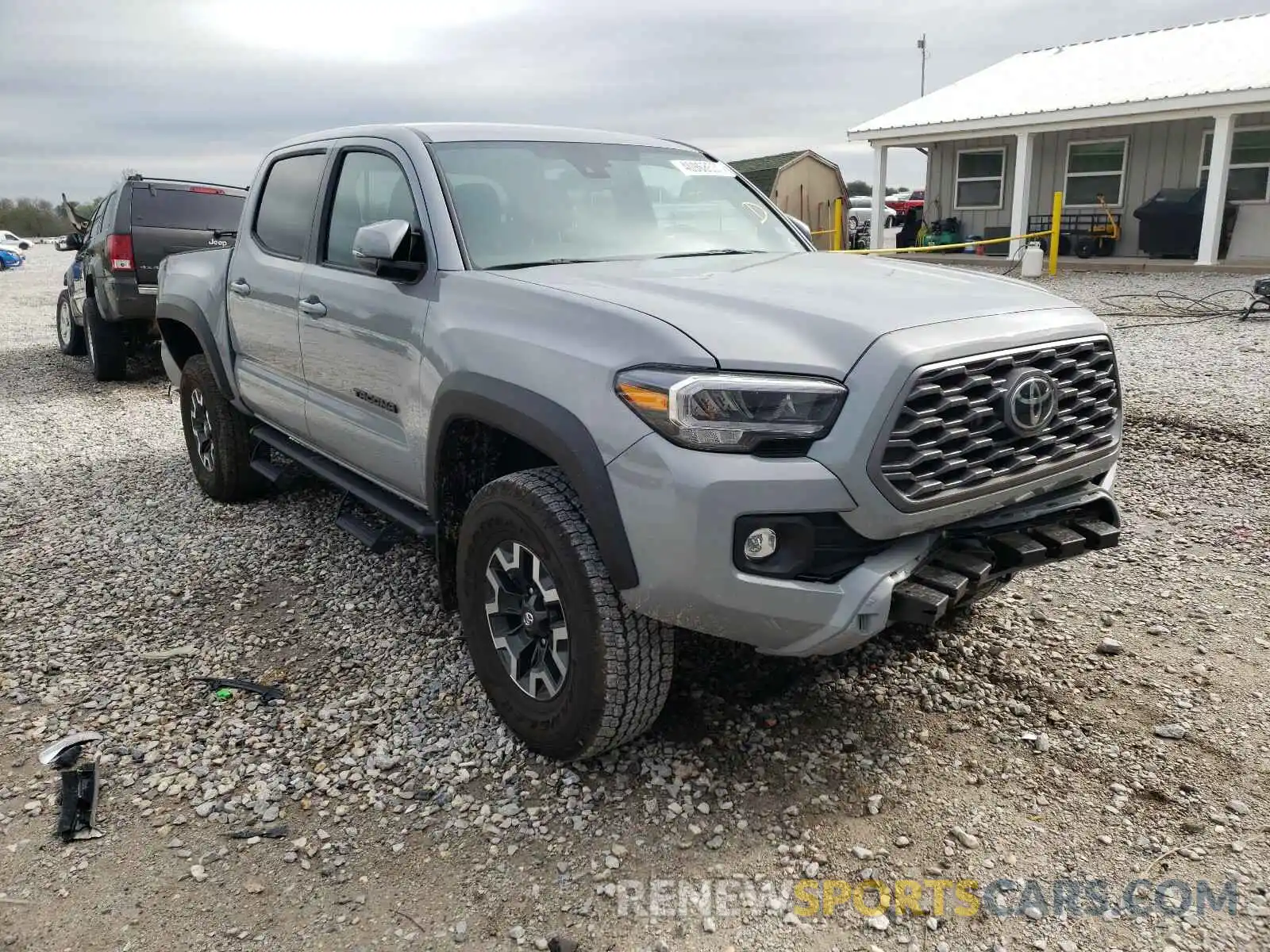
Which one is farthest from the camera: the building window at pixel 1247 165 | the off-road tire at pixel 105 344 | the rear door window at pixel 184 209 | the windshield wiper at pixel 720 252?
the building window at pixel 1247 165

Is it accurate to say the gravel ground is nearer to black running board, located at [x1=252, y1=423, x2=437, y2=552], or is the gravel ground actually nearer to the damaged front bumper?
black running board, located at [x1=252, y1=423, x2=437, y2=552]

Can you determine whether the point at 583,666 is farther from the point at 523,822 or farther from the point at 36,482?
the point at 36,482

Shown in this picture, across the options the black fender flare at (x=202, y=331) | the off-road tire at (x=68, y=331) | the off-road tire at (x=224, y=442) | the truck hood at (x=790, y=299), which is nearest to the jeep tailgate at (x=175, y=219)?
the off-road tire at (x=68, y=331)

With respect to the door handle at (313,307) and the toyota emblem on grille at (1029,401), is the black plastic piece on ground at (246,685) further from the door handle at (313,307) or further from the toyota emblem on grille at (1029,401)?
the toyota emblem on grille at (1029,401)

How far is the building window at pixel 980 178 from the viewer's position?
20.5 metres

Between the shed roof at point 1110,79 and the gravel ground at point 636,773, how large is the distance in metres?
14.2

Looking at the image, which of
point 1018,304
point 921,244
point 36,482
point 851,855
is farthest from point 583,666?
point 921,244

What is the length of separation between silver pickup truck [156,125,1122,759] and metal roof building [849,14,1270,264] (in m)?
15.3

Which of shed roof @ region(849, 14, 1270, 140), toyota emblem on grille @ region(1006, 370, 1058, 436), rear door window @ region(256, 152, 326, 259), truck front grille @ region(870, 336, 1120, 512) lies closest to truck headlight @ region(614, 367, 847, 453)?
truck front grille @ region(870, 336, 1120, 512)

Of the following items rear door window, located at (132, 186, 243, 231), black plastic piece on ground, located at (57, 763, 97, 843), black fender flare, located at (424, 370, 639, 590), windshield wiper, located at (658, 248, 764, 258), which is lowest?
black plastic piece on ground, located at (57, 763, 97, 843)

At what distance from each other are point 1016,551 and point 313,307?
2996 millimetres

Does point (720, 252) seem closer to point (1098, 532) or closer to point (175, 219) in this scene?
point (1098, 532)

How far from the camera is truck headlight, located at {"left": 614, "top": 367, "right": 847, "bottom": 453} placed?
249cm

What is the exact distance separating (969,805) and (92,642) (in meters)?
3.52
